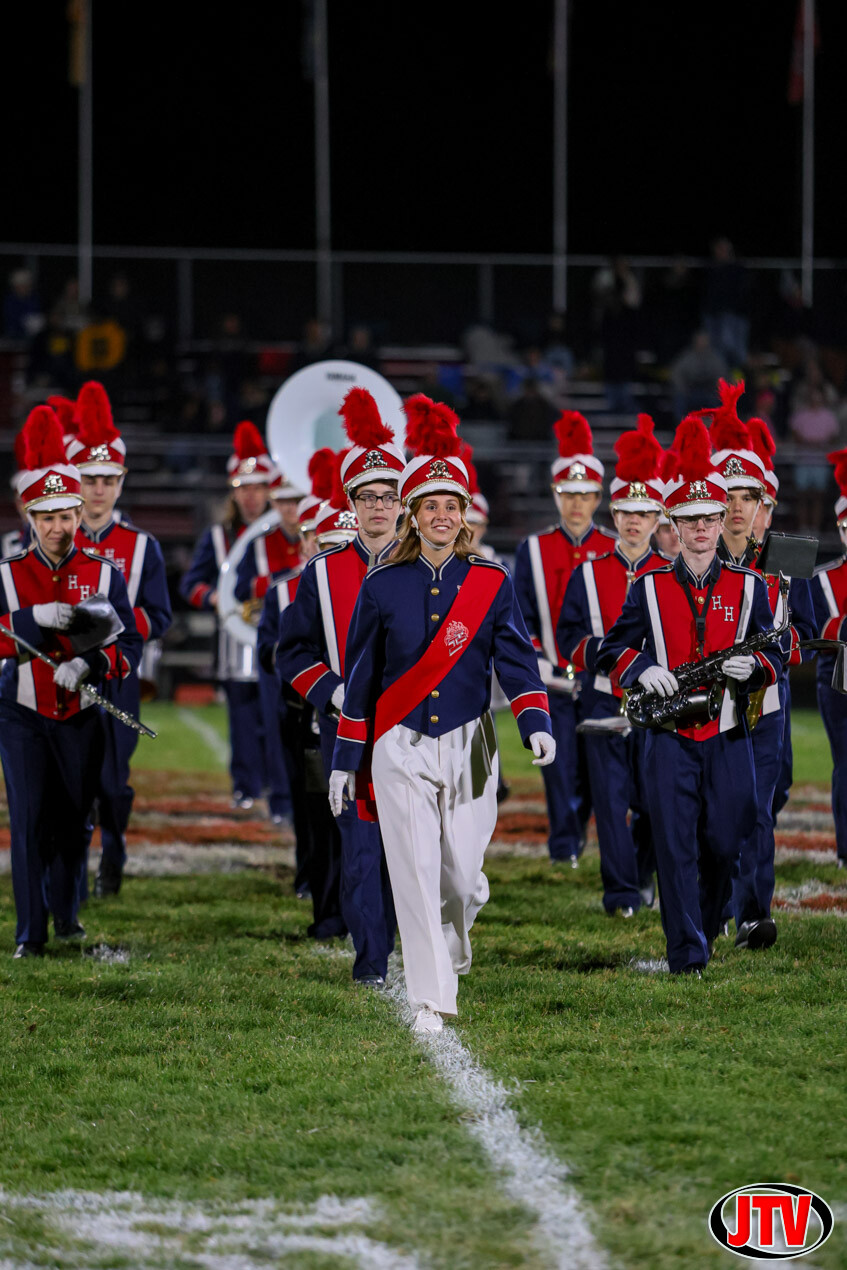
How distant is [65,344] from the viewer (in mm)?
18953

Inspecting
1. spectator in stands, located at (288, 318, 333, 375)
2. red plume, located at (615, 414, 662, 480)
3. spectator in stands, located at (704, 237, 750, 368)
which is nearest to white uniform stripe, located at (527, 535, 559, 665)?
red plume, located at (615, 414, 662, 480)

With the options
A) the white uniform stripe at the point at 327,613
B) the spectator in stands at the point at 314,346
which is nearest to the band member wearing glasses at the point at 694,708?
the white uniform stripe at the point at 327,613

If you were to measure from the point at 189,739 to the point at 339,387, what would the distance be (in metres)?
5.07

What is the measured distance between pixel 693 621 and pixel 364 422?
132 cm

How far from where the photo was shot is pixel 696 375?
61.7 feet

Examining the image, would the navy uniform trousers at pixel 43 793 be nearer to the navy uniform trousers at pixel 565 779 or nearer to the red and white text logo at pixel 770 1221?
the navy uniform trousers at pixel 565 779

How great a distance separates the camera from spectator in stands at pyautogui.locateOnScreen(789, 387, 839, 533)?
60.4 ft

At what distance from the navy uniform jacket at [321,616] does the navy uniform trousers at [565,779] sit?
232cm

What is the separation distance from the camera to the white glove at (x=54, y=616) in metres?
6.54

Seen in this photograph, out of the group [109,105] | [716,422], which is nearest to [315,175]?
[109,105]

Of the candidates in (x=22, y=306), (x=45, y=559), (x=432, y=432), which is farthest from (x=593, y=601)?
(x=22, y=306)

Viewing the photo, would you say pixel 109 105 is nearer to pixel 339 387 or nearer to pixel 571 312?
pixel 571 312

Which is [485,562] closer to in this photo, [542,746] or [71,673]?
[542,746]

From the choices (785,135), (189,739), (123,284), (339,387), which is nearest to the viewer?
(339,387)
